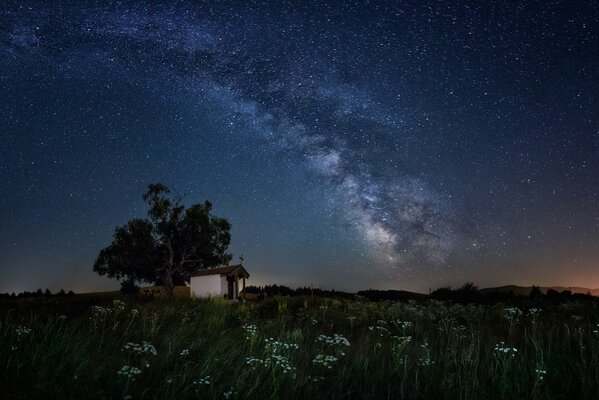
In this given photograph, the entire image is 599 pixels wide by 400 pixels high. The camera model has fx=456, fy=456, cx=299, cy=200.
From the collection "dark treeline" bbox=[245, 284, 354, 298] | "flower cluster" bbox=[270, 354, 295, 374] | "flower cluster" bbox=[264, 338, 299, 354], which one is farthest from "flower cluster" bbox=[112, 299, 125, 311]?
"dark treeline" bbox=[245, 284, 354, 298]

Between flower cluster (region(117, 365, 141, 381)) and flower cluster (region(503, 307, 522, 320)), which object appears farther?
flower cluster (region(503, 307, 522, 320))

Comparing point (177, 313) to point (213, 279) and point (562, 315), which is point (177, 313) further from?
point (213, 279)

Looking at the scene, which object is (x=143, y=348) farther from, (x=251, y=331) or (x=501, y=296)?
(x=501, y=296)

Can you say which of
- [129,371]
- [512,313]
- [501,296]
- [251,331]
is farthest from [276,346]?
[501,296]

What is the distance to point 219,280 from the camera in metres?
40.1

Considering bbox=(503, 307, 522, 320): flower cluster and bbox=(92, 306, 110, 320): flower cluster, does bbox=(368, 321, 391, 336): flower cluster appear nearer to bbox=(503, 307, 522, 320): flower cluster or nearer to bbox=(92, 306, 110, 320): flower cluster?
bbox=(503, 307, 522, 320): flower cluster

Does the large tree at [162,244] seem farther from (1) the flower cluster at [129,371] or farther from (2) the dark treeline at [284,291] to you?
(1) the flower cluster at [129,371]

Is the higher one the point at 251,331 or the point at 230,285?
the point at 251,331

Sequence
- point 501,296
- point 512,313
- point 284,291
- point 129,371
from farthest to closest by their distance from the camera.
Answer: point 284,291 → point 501,296 → point 512,313 → point 129,371

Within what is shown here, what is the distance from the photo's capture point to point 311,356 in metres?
5.72

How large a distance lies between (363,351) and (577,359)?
2.54 metres

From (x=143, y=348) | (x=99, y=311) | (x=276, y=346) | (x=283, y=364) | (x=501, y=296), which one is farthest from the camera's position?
(x=501, y=296)

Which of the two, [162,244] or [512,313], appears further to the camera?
[162,244]

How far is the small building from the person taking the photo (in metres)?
40.1
